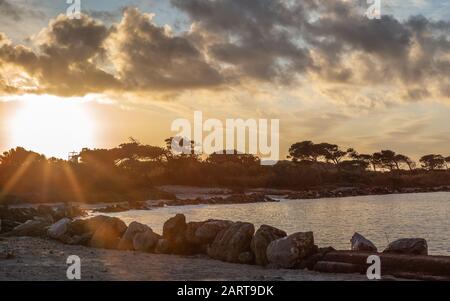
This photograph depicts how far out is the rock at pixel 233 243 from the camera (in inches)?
820

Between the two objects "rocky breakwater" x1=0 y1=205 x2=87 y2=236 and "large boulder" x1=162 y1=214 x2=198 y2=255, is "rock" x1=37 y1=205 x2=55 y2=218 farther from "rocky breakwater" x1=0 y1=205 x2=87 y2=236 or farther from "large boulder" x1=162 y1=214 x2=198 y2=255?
"large boulder" x1=162 y1=214 x2=198 y2=255

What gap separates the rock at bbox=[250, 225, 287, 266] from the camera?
19.7m

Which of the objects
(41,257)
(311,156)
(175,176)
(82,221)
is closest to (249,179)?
(175,176)

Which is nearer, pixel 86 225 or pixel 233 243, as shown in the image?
pixel 233 243

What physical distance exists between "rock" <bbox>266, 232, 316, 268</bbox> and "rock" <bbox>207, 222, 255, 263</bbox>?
181cm

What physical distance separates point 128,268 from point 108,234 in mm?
7895

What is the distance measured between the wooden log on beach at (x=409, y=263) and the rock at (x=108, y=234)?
1139 centimetres

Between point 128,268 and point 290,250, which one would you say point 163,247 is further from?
point 290,250

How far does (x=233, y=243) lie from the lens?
21.0 m

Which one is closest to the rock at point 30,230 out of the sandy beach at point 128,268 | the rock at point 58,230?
the rock at point 58,230

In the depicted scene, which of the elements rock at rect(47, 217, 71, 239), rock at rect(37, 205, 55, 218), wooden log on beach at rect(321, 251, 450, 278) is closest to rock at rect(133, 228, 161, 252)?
rock at rect(47, 217, 71, 239)

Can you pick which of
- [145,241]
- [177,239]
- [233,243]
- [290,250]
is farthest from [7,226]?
[290,250]

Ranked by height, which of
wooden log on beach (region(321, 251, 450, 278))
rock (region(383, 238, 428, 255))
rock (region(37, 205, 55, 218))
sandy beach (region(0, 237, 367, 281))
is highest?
rock (region(37, 205, 55, 218))
